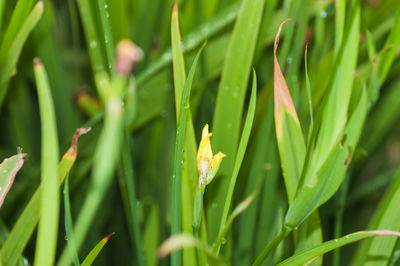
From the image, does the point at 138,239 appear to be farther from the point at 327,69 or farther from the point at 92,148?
the point at 327,69

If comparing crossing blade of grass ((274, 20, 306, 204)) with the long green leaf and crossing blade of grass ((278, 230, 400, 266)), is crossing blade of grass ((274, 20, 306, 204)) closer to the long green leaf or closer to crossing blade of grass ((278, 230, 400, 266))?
crossing blade of grass ((278, 230, 400, 266))

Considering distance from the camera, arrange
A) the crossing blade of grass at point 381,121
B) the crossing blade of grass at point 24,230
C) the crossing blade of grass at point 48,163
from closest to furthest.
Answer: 1. the crossing blade of grass at point 48,163
2. the crossing blade of grass at point 24,230
3. the crossing blade of grass at point 381,121

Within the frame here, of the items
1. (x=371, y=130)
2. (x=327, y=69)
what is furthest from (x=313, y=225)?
(x=371, y=130)

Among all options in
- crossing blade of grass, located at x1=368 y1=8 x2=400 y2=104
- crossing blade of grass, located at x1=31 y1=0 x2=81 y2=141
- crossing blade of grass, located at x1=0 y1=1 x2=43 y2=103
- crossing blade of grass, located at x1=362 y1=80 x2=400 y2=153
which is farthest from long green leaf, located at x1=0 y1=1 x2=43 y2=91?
crossing blade of grass, located at x1=362 y1=80 x2=400 y2=153

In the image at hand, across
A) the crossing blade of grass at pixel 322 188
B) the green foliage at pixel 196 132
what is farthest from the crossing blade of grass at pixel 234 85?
the crossing blade of grass at pixel 322 188

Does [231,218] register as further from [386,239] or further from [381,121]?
[381,121]

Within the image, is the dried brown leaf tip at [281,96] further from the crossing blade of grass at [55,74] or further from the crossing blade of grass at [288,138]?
the crossing blade of grass at [55,74]

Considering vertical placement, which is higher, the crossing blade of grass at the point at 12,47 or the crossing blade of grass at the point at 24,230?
the crossing blade of grass at the point at 12,47

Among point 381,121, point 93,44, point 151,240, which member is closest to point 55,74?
point 93,44
